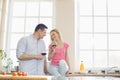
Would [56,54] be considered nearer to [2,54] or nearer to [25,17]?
[2,54]

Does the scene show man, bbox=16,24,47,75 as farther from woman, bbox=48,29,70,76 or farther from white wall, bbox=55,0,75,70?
white wall, bbox=55,0,75,70

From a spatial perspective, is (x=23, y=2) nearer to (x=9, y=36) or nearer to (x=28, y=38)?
(x=9, y=36)

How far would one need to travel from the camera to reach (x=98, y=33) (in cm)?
525

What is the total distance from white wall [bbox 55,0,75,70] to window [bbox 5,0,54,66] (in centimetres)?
31

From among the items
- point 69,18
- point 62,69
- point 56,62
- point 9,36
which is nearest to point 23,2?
point 9,36

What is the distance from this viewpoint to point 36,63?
3.05 meters

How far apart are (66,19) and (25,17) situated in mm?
948

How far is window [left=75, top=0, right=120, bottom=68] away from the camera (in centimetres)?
515

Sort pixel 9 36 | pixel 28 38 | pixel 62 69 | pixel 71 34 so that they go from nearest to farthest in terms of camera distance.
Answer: pixel 62 69 < pixel 28 38 < pixel 71 34 < pixel 9 36

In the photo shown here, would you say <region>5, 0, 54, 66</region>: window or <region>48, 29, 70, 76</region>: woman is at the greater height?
<region>5, 0, 54, 66</region>: window

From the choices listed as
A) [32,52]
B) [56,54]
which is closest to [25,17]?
[56,54]

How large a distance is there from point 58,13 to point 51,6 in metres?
0.41

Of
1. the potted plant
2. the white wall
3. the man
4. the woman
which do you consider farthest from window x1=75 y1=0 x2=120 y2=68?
the man

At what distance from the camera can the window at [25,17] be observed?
5.27 meters
